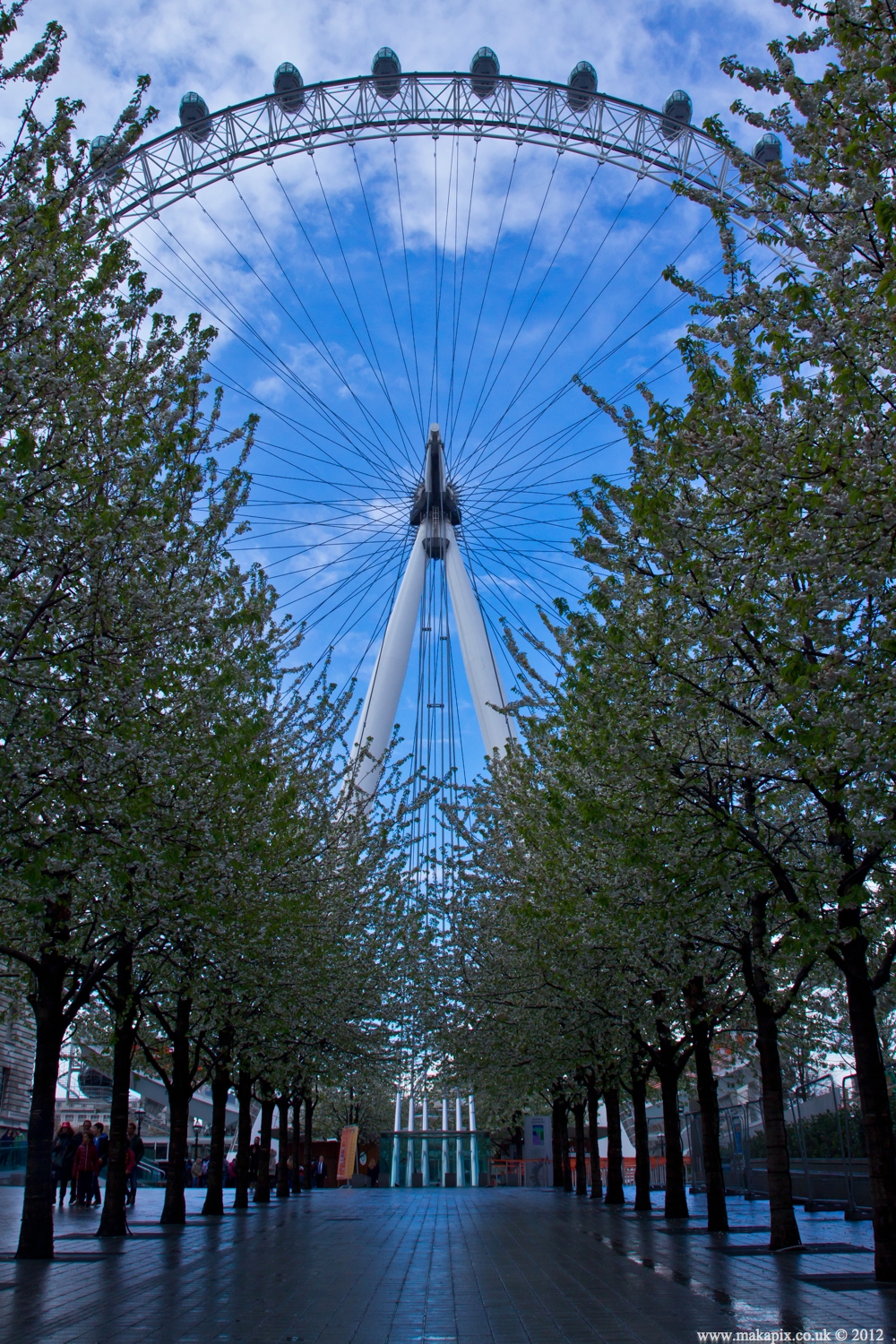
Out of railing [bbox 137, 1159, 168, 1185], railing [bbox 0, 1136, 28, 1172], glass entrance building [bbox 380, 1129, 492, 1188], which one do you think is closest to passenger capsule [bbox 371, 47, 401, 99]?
railing [bbox 0, 1136, 28, 1172]

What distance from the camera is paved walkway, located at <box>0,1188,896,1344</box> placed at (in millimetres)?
8664

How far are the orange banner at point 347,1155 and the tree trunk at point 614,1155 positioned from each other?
99.8ft

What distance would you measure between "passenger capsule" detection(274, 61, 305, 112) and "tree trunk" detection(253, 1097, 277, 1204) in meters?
28.4

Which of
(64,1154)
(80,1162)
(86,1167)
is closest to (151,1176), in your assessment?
(80,1162)

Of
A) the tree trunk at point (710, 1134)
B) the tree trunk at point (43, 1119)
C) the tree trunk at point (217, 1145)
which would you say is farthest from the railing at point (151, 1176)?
the tree trunk at point (43, 1119)

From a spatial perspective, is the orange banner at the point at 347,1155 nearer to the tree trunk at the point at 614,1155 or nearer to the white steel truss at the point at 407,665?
the tree trunk at the point at 614,1155

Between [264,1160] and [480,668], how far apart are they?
16.2 metres

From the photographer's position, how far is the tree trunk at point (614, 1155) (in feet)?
91.8

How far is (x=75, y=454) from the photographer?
957cm

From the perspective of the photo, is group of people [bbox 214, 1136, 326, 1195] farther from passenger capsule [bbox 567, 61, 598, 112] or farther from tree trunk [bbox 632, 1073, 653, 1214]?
passenger capsule [bbox 567, 61, 598, 112]

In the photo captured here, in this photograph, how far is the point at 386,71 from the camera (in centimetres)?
2903

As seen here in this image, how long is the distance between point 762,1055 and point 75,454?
12.4 meters

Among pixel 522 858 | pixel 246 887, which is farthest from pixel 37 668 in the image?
pixel 522 858

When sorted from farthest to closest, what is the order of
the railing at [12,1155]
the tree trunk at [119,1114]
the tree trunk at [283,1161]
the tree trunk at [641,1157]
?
the railing at [12,1155] → the tree trunk at [283,1161] → the tree trunk at [641,1157] → the tree trunk at [119,1114]
